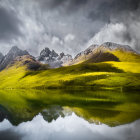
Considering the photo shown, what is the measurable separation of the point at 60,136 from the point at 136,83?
492 feet

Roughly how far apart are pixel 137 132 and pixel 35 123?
1833 centimetres

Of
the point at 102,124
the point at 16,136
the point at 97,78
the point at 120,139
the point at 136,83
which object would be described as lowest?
the point at 16,136

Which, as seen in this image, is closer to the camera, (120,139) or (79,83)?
(120,139)

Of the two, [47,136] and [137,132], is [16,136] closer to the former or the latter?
[47,136]

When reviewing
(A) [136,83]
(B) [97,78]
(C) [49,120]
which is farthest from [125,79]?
(C) [49,120]

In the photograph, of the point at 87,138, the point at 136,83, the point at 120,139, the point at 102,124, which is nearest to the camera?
the point at 120,139

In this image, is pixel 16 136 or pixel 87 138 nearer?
pixel 87 138

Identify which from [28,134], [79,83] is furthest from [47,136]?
[79,83]

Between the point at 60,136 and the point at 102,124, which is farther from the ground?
the point at 102,124

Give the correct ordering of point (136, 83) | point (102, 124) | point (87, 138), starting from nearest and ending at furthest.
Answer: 1. point (87, 138)
2. point (102, 124)
3. point (136, 83)

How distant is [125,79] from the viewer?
17312cm

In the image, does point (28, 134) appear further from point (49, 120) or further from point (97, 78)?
point (97, 78)

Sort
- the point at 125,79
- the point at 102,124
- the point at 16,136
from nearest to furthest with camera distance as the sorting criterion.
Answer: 1. the point at 16,136
2. the point at 102,124
3. the point at 125,79

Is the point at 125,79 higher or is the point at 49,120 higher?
the point at 125,79
